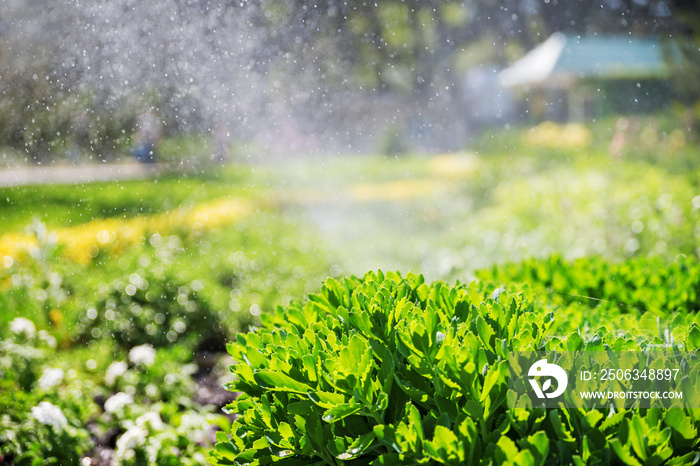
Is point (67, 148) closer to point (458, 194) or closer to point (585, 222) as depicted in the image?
point (585, 222)

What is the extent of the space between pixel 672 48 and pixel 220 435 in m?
8.06

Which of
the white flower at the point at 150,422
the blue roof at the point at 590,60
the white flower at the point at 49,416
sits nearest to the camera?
the white flower at the point at 49,416

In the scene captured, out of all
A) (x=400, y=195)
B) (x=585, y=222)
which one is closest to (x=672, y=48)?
(x=400, y=195)

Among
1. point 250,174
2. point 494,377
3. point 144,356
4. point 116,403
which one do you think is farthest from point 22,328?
point 250,174

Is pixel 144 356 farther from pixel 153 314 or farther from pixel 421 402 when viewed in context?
pixel 421 402

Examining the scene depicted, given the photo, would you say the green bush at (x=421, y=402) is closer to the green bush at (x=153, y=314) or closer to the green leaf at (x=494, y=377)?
the green leaf at (x=494, y=377)

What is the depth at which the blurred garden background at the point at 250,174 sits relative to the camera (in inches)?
96.0

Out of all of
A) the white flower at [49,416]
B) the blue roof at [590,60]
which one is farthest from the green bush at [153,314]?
the blue roof at [590,60]

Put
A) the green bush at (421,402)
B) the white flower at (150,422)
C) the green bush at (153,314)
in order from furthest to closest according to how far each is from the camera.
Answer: the green bush at (153,314)
the white flower at (150,422)
the green bush at (421,402)

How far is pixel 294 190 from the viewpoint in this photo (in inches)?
244

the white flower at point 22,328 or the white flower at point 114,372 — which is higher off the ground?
the white flower at point 22,328

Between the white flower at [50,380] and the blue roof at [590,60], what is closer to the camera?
the white flower at [50,380]

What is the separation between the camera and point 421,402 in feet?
3.54

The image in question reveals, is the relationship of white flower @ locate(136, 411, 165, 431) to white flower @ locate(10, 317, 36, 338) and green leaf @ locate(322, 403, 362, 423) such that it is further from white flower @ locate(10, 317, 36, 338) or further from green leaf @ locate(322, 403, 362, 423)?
green leaf @ locate(322, 403, 362, 423)
